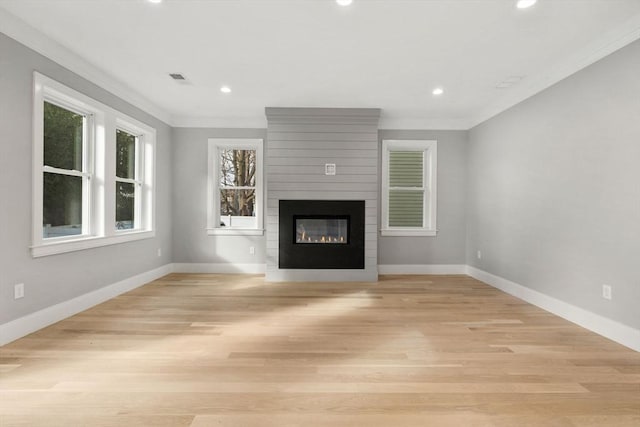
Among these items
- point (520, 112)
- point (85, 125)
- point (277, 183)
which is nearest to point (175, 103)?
point (85, 125)

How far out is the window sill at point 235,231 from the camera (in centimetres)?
558

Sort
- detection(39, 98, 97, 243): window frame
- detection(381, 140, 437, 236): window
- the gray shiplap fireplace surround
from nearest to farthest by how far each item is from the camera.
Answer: detection(39, 98, 97, 243): window frame
the gray shiplap fireplace surround
detection(381, 140, 437, 236): window

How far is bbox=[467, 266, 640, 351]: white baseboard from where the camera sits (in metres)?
2.68

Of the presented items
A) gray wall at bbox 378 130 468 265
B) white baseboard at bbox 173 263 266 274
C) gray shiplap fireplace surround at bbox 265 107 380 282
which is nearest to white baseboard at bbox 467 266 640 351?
gray wall at bbox 378 130 468 265

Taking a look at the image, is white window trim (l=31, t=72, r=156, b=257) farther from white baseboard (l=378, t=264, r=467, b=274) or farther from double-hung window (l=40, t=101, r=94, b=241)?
white baseboard (l=378, t=264, r=467, b=274)

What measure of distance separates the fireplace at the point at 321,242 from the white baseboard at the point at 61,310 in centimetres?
209

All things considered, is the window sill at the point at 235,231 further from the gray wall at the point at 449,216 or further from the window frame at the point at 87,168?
the gray wall at the point at 449,216

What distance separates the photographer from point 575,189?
3.26 meters

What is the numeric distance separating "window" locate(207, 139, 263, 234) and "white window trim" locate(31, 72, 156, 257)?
1.05 metres

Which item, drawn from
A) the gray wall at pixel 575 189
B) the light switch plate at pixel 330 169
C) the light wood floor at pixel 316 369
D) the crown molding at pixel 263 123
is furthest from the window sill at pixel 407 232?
the light wood floor at pixel 316 369

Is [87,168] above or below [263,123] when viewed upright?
below

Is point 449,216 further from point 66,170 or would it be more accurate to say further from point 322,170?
point 66,170

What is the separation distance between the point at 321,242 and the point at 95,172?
10.2 feet

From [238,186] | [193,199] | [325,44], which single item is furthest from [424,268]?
[193,199]
